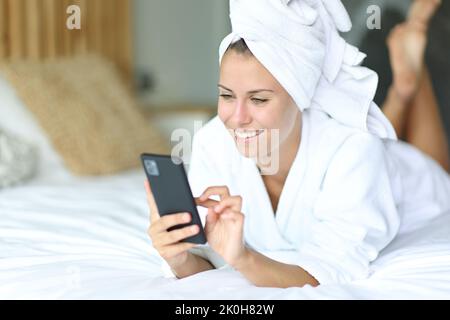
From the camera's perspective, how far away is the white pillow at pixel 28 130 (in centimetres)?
204

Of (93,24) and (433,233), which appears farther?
(93,24)

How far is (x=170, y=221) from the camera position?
1016 millimetres

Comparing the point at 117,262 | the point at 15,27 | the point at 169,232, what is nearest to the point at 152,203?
the point at 169,232

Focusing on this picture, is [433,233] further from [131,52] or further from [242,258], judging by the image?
[131,52]

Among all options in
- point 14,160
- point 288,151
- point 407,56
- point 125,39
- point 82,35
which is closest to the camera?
point 288,151

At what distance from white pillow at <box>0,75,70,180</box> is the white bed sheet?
1.07 feet

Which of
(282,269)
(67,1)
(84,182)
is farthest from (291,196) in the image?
(67,1)

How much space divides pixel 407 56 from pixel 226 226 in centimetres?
139

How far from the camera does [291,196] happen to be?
125 cm

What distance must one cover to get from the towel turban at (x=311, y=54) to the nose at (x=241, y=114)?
70 mm

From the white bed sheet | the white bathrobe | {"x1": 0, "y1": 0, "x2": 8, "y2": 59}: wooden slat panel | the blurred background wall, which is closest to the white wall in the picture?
the blurred background wall

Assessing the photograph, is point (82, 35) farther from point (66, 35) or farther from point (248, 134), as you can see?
point (248, 134)

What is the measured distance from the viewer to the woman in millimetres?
1062
